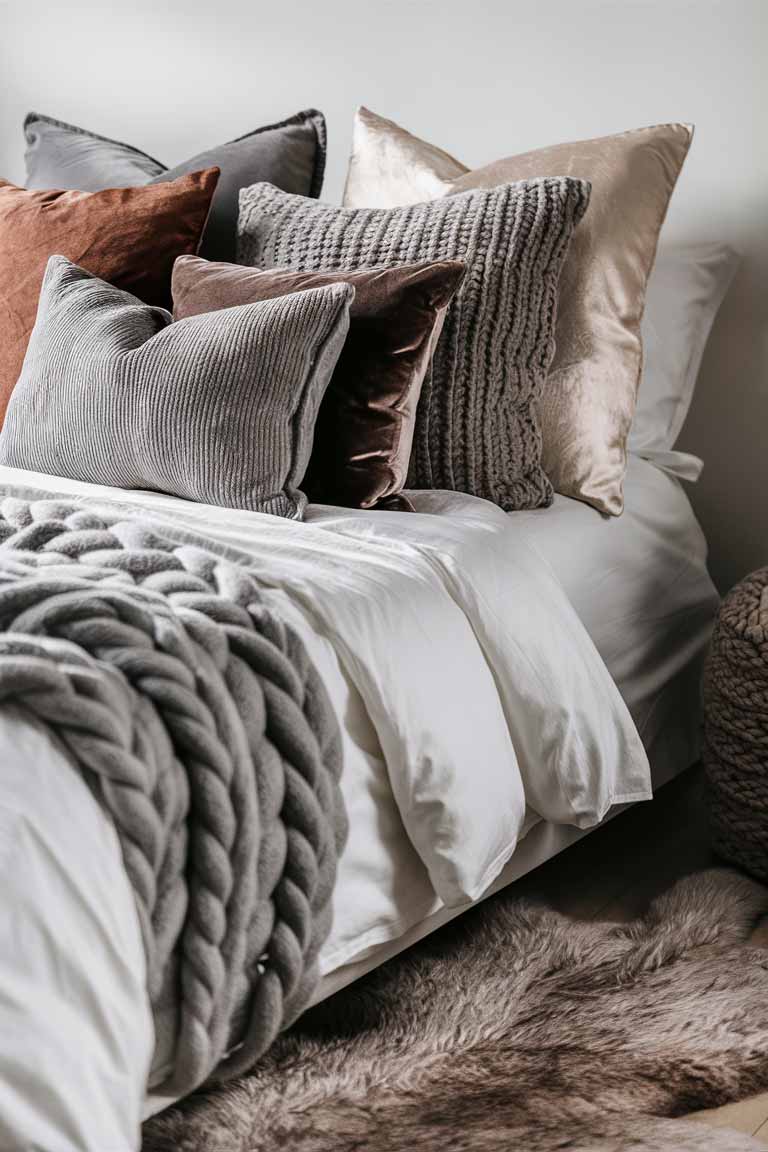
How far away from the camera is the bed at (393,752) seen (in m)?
0.97

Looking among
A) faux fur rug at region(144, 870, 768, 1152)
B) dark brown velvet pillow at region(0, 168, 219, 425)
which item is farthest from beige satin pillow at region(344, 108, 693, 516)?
faux fur rug at region(144, 870, 768, 1152)

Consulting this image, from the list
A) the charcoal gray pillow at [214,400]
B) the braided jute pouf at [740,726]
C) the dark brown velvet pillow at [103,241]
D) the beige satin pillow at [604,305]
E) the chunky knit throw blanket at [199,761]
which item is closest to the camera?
the chunky knit throw blanket at [199,761]

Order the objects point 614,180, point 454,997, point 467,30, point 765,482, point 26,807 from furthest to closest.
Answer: point 467,30
point 765,482
point 614,180
point 454,997
point 26,807

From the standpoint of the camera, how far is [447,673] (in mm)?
1451

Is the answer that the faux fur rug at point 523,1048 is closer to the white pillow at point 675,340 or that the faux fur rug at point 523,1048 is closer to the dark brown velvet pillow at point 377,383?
the dark brown velvet pillow at point 377,383

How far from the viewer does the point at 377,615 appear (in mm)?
1406

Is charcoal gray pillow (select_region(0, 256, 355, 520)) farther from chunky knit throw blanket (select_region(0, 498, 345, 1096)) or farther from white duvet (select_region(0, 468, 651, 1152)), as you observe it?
chunky knit throw blanket (select_region(0, 498, 345, 1096))

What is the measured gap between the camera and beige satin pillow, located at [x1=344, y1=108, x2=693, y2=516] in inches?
80.2

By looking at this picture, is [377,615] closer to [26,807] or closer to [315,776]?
[315,776]

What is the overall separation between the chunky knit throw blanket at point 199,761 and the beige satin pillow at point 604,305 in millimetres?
941

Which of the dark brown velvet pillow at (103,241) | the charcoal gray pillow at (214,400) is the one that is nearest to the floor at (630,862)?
the charcoal gray pillow at (214,400)

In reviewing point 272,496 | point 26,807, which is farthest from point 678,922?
point 26,807

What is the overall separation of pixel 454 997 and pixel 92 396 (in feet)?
3.24

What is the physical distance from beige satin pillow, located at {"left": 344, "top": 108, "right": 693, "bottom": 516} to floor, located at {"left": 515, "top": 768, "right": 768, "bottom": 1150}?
551 mm
